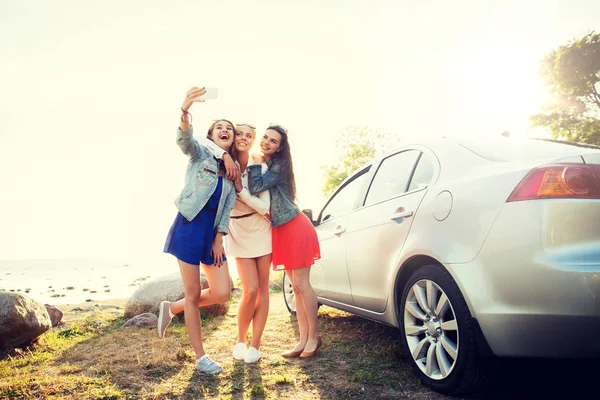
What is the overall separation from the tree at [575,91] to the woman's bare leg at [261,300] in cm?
2183

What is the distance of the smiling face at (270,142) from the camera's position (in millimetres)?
A: 3758

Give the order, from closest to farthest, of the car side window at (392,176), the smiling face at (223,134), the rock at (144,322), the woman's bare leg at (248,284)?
1. the car side window at (392,176)
2. the smiling face at (223,134)
3. the woman's bare leg at (248,284)
4. the rock at (144,322)

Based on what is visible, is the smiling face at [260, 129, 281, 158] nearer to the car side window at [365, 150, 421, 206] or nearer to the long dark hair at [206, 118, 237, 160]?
the long dark hair at [206, 118, 237, 160]

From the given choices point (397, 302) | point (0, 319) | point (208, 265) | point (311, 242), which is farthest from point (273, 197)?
point (0, 319)

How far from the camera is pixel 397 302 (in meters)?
3.17

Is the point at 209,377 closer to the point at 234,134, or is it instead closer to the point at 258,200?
the point at 258,200

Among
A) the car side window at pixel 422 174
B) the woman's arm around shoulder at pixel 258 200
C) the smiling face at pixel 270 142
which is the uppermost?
the smiling face at pixel 270 142

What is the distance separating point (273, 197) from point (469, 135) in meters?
1.60

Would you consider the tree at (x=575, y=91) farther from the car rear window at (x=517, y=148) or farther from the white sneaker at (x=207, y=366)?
the white sneaker at (x=207, y=366)

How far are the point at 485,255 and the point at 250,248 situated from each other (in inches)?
77.1

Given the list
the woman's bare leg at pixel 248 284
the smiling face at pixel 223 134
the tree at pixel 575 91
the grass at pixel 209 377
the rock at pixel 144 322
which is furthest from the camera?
the tree at pixel 575 91

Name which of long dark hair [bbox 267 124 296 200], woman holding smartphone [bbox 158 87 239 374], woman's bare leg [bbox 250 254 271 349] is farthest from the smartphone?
woman's bare leg [bbox 250 254 271 349]

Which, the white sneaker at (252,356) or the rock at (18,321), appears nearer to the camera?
the white sneaker at (252,356)

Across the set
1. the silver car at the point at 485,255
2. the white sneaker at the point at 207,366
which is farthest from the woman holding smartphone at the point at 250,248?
the silver car at the point at 485,255
